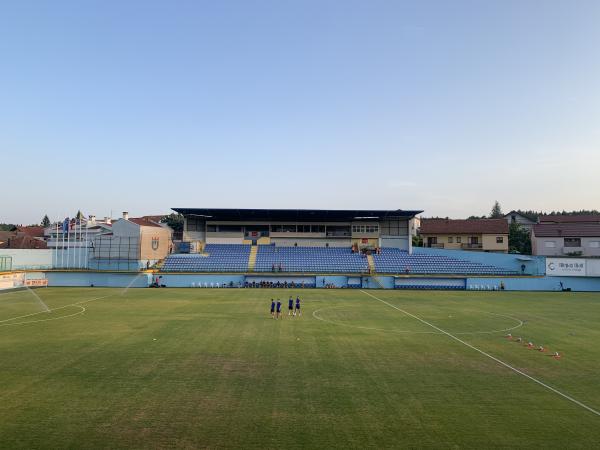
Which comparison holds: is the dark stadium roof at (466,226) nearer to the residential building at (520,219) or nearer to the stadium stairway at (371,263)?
the stadium stairway at (371,263)

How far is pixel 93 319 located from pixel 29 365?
1252cm

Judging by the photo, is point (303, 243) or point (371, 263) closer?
point (371, 263)

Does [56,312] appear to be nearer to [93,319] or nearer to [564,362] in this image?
[93,319]

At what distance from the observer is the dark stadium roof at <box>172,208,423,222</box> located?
70938 millimetres

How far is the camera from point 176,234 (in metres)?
99.8

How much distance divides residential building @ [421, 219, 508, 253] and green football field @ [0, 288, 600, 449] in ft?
192

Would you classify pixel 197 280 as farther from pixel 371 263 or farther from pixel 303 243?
pixel 371 263

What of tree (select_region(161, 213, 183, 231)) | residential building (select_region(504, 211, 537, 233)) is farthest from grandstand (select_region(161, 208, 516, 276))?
residential building (select_region(504, 211, 537, 233))

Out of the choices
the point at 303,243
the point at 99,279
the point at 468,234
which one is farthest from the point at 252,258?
the point at 468,234

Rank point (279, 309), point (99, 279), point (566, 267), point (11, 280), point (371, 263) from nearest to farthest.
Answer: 1. point (279, 309)
2. point (11, 280)
3. point (566, 267)
4. point (99, 279)
5. point (371, 263)

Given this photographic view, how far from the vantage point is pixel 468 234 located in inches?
3440

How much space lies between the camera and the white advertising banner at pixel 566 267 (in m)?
57.0

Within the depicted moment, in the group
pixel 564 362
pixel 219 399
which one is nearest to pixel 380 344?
pixel 564 362

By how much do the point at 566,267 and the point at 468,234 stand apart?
98.5 feet
